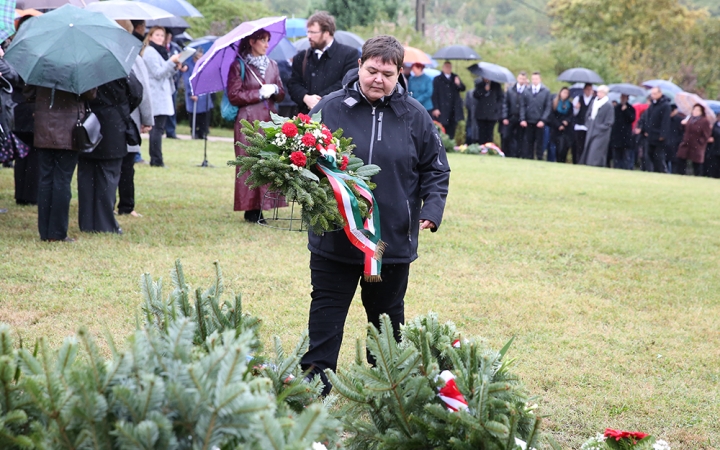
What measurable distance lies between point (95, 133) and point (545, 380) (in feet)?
16.4

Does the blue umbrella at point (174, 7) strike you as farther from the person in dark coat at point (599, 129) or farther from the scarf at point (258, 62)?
the person in dark coat at point (599, 129)

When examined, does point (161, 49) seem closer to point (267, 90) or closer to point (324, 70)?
point (324, 70)

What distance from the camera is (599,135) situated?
24734 mm

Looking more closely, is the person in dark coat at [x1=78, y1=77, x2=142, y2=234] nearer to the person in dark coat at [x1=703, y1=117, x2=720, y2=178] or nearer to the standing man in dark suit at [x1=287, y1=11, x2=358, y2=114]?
the standing man in dark suit at [x1=287, y1=11, x2=358, y2=114]

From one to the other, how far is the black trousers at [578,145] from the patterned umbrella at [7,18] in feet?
65.6

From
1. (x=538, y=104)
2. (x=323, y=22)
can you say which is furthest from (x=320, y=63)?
(x=538, y=104)

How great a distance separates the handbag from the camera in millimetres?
8102

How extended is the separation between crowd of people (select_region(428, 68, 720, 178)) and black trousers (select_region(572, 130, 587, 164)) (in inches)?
1.2

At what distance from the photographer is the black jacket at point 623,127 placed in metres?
24.7

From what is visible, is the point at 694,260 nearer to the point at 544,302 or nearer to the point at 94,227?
the point at 544,302

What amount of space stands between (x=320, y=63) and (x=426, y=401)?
7345mm

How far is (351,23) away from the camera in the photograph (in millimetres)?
38219

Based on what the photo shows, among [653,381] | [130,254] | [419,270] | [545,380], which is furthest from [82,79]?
[653,381]

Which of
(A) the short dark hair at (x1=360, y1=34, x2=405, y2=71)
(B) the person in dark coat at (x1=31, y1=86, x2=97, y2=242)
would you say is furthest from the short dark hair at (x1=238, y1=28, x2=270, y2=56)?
(A) the short dark hair at (x1=360, y1=34, x2=405, y2=71)
